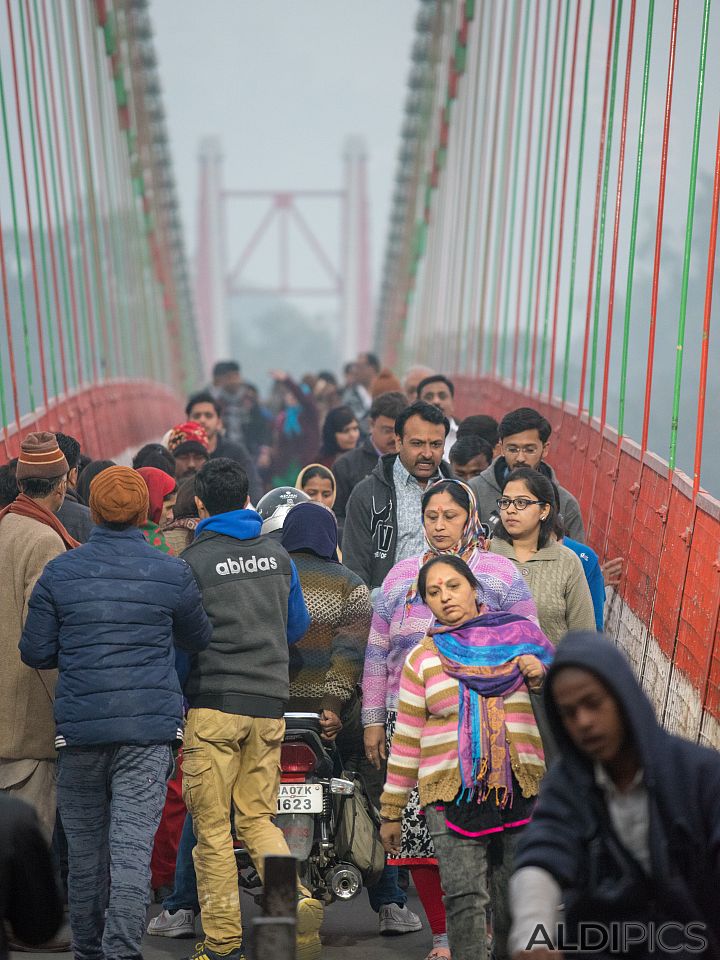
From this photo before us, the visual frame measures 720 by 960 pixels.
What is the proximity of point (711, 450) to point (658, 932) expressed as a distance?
3844 millimetres

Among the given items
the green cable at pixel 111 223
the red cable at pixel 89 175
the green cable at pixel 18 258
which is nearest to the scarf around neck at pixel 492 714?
the green cable at pixel 18 258

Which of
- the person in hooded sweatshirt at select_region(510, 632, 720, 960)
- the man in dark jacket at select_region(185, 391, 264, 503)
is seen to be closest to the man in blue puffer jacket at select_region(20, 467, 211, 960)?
the person in hooded sweatshirt at select_region(510, 632, 720, 960)

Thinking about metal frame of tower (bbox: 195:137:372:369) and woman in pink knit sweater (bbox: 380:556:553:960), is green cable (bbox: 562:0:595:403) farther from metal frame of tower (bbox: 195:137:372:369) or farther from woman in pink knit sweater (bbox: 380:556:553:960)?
metal frame of tower (bbox: 195:137:372:369)

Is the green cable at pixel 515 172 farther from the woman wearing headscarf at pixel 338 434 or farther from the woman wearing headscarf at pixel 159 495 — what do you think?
the woman wearing headscarf at pixel 159 495

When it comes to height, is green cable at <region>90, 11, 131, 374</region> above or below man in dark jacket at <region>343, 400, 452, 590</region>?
below

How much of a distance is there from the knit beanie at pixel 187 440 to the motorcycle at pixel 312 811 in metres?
3.03

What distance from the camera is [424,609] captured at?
516 cm

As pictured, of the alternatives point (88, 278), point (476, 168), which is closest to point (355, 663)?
point (88, 278)

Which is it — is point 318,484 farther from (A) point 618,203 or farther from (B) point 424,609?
(A) point 618,203

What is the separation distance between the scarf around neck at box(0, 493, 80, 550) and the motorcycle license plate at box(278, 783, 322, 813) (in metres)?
0.95

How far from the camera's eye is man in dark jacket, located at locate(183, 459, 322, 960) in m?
5.21

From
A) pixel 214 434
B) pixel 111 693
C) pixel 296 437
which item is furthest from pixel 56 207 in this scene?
pixel 111 693

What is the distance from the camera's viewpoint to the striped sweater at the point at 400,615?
505cm

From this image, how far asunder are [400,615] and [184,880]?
1.16 meters
